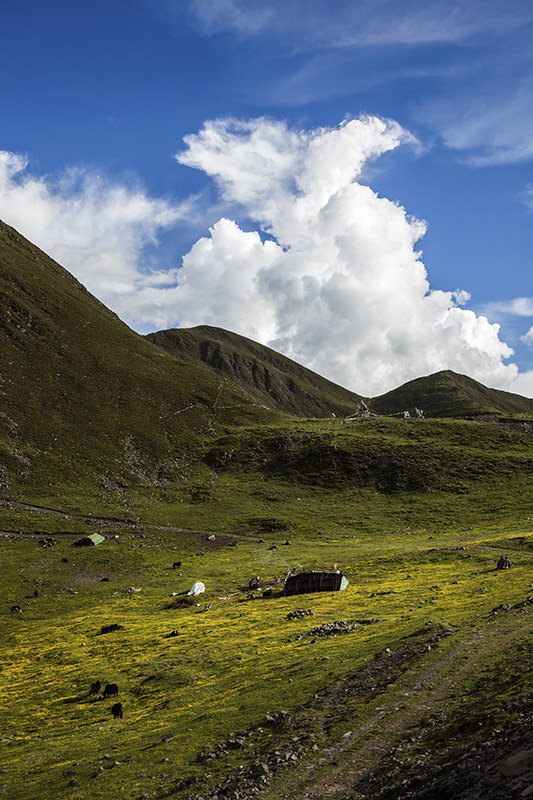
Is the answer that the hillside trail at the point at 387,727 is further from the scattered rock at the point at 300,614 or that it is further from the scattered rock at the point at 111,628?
the scattered rock at the point at 111,628

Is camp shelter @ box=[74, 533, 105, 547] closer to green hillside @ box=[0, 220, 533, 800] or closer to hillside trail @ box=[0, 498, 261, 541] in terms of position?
green hillside @ box=[0, 220, 533, 800]

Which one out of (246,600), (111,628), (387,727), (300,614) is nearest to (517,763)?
(387,727)

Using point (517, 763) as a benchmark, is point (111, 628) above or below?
below

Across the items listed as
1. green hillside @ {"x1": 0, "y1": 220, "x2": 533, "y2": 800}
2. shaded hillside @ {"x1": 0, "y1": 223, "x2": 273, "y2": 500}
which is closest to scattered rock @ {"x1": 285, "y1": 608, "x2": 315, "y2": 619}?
green hillside @ {"x1": 0, "y1": 220, "x2": 533, "y2": 800}

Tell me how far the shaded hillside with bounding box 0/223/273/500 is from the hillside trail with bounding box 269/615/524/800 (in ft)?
361

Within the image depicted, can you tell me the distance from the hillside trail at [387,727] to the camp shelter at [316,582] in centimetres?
3447

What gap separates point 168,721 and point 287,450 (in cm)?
13363

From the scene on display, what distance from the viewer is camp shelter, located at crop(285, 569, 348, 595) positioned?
213 ft

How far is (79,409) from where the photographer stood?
157 m

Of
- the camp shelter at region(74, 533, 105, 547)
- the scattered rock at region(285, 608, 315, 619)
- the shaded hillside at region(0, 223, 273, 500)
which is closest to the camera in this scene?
the scattered rock at region(285, 608, 315, 619)

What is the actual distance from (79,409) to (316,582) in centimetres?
11342

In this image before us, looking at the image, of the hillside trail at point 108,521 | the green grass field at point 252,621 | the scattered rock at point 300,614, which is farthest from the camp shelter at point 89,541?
the scattered rock at point 300,614

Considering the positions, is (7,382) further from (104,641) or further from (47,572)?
(104,641)

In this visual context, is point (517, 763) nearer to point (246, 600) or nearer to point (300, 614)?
point (300, 614)
